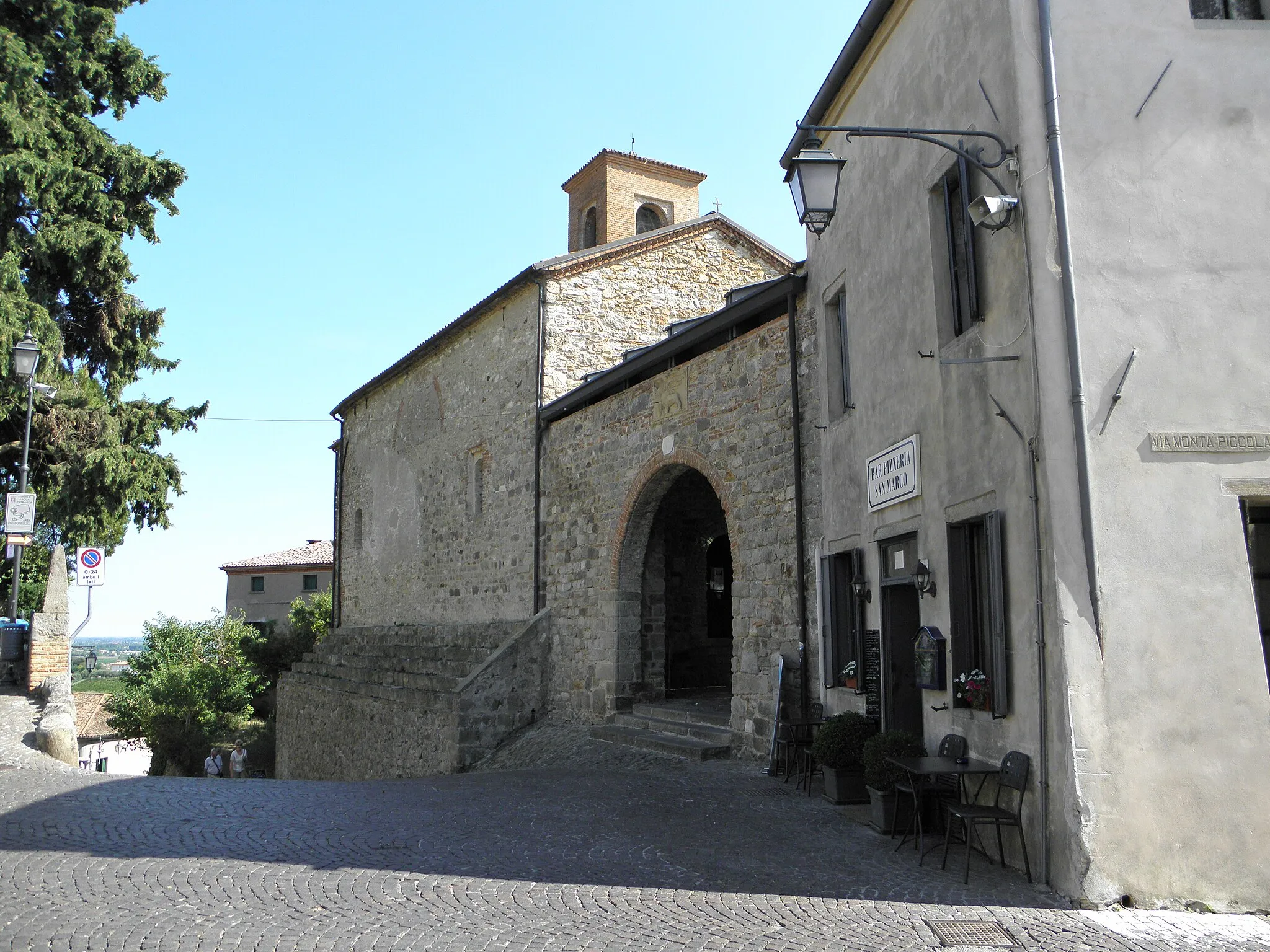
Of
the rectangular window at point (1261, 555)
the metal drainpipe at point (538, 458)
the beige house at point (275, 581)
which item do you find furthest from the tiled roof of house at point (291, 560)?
the rectangular window at point (1261, 555)

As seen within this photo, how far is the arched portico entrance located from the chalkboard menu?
11.8 feet

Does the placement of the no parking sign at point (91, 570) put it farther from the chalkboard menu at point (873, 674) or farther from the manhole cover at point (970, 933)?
the manhole cover at point (970, 933)

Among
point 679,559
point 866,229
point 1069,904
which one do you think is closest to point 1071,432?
point 1069,904

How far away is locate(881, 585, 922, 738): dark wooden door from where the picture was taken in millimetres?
7637

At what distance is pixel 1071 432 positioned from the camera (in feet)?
17.3

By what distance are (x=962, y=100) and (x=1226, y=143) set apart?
1.54 metres

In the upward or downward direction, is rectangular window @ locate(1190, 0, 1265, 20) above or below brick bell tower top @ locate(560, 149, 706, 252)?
below

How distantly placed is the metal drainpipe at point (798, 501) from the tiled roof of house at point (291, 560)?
133ft

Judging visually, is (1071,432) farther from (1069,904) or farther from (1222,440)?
(1069,904)

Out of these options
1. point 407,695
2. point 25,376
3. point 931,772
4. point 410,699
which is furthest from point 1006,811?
point 25,376

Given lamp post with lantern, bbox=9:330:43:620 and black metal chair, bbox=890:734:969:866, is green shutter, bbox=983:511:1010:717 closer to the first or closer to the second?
black metal chair, bbox=890:734:969:866

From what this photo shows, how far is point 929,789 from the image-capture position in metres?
→ 6.07

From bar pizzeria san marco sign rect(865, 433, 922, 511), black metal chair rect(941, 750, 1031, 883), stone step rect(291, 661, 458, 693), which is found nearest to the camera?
black metal chair rect(941, 750, 1031, 883)

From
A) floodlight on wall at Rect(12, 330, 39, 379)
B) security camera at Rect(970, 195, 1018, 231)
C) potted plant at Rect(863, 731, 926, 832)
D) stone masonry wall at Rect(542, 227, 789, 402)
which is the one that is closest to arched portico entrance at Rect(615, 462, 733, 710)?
stone masonry wall at Rect(542, 227, 789, 402)
